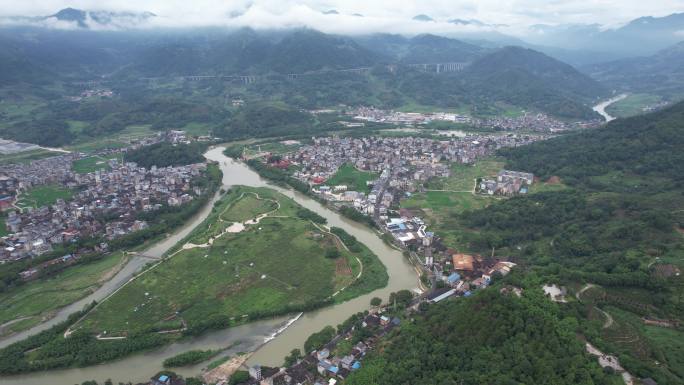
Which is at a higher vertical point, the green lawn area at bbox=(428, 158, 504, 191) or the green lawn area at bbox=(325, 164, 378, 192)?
the green lawn area at bbox=(428, 158, 504, 191)

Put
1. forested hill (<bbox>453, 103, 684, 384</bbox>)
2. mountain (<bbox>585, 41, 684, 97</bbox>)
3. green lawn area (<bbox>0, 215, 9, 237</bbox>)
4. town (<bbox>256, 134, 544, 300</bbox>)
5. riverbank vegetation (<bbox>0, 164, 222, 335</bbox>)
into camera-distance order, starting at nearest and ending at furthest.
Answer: forested hill (<bbox>453, 103, 684, 384</bbox>) < riverbank vegetation (<bbox>0, 164, 222, 335</bbox>) < town (<bbox>256, 134, 544, 300</bbox>) < green lawn area (<bbox>0, 215, 9, 237</bbox>) < mountain (<bbox>585, 41, 684, 97</bbox>)

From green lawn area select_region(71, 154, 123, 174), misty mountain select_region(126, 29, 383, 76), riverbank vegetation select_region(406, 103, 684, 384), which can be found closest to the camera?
riverbank vegetation select_region(406, 103, 684, 384)

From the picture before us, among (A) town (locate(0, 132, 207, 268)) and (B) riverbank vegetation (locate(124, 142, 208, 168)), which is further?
(B) riverbank vegetation (locate(124, 142, 208, 168))

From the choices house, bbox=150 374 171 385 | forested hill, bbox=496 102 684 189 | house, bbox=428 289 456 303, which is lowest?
house, bbox=150 374 171 385

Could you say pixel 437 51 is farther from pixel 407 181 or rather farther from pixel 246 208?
pixel 246 208

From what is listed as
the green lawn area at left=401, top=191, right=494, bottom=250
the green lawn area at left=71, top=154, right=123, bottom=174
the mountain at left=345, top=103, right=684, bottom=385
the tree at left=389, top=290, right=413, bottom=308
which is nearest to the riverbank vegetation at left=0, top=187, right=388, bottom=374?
the tree at left=389, top=290, right=413, bottom=308

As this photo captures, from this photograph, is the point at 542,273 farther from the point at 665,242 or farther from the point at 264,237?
the point at 264,237

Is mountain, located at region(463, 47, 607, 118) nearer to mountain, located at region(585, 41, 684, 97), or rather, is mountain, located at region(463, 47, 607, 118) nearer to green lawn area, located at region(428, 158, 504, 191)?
mountain, located at region(585, 41, 684, 97)

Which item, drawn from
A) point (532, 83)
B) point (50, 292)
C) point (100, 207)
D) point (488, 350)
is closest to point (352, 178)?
point (100, 207)
